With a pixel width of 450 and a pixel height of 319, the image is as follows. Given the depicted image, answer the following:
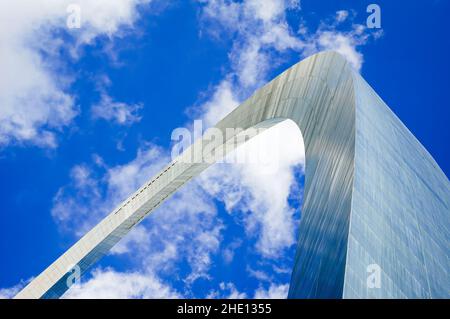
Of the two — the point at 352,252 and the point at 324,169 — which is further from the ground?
the point at 324,169

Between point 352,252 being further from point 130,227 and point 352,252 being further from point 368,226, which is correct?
point 130,227

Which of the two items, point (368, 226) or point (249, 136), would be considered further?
point (249, 136)
